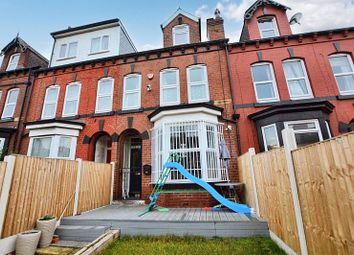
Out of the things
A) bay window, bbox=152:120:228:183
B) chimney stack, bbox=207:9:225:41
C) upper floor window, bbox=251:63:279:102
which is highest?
chimney stack, bbox=207:9:225:41

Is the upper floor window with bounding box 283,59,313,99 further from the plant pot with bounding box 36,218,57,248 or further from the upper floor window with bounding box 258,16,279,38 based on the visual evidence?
the plant pot with bounding box 36,218,57,248

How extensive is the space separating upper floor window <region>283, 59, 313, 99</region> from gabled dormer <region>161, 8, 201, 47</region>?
16.6 ft

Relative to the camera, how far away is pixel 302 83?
27.6ft

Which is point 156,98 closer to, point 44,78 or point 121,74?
point 121,74

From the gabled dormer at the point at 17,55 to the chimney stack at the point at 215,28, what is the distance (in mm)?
12186

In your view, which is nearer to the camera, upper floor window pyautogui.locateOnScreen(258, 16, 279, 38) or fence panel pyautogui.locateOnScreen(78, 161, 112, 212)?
fence panel pyautogui.locateOnScreen(78, 161, 112, 212)

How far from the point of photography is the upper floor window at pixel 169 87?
29.2 ft

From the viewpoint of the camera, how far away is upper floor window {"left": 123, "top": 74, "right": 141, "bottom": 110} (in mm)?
9237

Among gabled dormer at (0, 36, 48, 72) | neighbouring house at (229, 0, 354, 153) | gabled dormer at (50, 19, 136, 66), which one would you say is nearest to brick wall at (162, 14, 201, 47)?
neighbouring house at (229, 0, 354, 153)

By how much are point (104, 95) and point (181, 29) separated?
19.9 ft

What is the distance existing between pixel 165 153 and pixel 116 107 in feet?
13.3

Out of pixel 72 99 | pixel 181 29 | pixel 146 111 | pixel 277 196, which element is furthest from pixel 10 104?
pixel 277 196

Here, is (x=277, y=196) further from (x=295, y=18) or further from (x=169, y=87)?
(x=295, y=18)

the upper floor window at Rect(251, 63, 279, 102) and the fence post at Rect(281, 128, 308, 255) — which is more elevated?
the upper floor window at Rect(251, 63, 279, 102)
